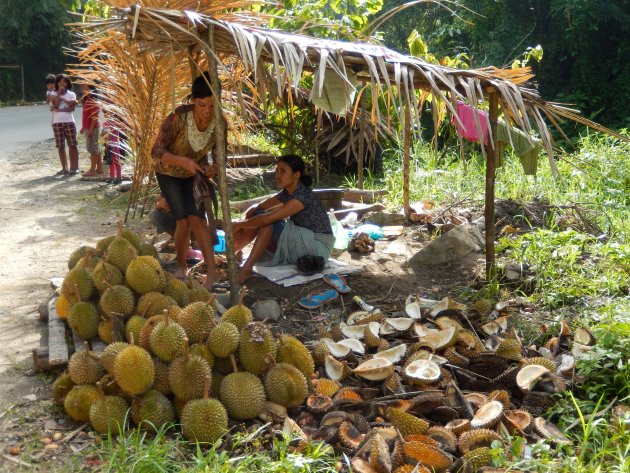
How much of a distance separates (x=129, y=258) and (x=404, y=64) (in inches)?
80.8

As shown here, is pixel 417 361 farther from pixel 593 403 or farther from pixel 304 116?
pixel 304 116

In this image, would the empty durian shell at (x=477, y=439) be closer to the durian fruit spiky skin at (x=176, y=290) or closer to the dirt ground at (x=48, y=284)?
the dirt ground at (x=48, y=284)

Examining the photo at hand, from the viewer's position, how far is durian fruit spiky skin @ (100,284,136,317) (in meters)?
3.66

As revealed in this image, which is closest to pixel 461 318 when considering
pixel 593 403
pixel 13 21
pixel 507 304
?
pixel 507 304

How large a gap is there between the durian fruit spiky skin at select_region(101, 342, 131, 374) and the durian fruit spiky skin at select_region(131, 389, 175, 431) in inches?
8.6

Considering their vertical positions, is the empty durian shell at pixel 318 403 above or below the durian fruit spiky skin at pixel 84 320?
below

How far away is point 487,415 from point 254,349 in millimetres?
1135

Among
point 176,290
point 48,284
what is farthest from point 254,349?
point 48,284

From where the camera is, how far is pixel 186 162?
466 centimetres

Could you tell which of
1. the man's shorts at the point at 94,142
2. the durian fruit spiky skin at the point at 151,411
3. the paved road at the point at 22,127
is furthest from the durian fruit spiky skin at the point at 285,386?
the paved road at the point at 22,127

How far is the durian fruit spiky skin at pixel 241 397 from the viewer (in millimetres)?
3209

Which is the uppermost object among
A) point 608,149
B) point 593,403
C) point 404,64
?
point 404,64

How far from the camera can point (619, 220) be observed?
600 cm

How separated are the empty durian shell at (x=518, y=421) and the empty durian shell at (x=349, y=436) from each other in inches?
27.7
